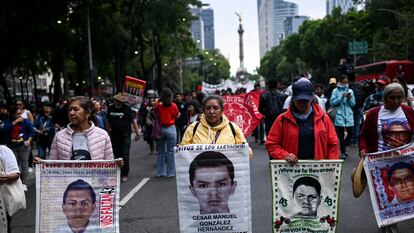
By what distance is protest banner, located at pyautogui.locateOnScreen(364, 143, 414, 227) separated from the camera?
17.8ft

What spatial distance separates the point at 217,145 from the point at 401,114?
2.16m

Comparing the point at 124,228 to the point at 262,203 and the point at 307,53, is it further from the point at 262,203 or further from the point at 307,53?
the point at 307,53

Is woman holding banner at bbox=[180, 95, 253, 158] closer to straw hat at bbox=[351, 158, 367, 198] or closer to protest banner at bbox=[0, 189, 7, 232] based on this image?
straw hat at bbox=[351, 158, 367, 198]

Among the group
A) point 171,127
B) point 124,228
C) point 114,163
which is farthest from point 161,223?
point 171,127

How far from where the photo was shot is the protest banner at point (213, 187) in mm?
4773

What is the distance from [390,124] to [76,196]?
3213mm

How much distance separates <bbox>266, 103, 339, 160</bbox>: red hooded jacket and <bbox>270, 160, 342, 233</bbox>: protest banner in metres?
0.30

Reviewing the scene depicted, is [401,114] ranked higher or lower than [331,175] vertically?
higher

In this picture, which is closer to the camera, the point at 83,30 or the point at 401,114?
the point at 401,114

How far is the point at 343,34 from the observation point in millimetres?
71812

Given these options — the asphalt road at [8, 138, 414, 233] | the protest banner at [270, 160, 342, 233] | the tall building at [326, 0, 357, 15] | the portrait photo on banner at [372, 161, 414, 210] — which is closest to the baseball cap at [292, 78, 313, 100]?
the protest banner at [270, 160, 342, 233]

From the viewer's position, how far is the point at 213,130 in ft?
16.9

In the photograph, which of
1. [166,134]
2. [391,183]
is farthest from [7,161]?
[166,134]

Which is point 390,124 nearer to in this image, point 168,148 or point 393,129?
point 393,129
